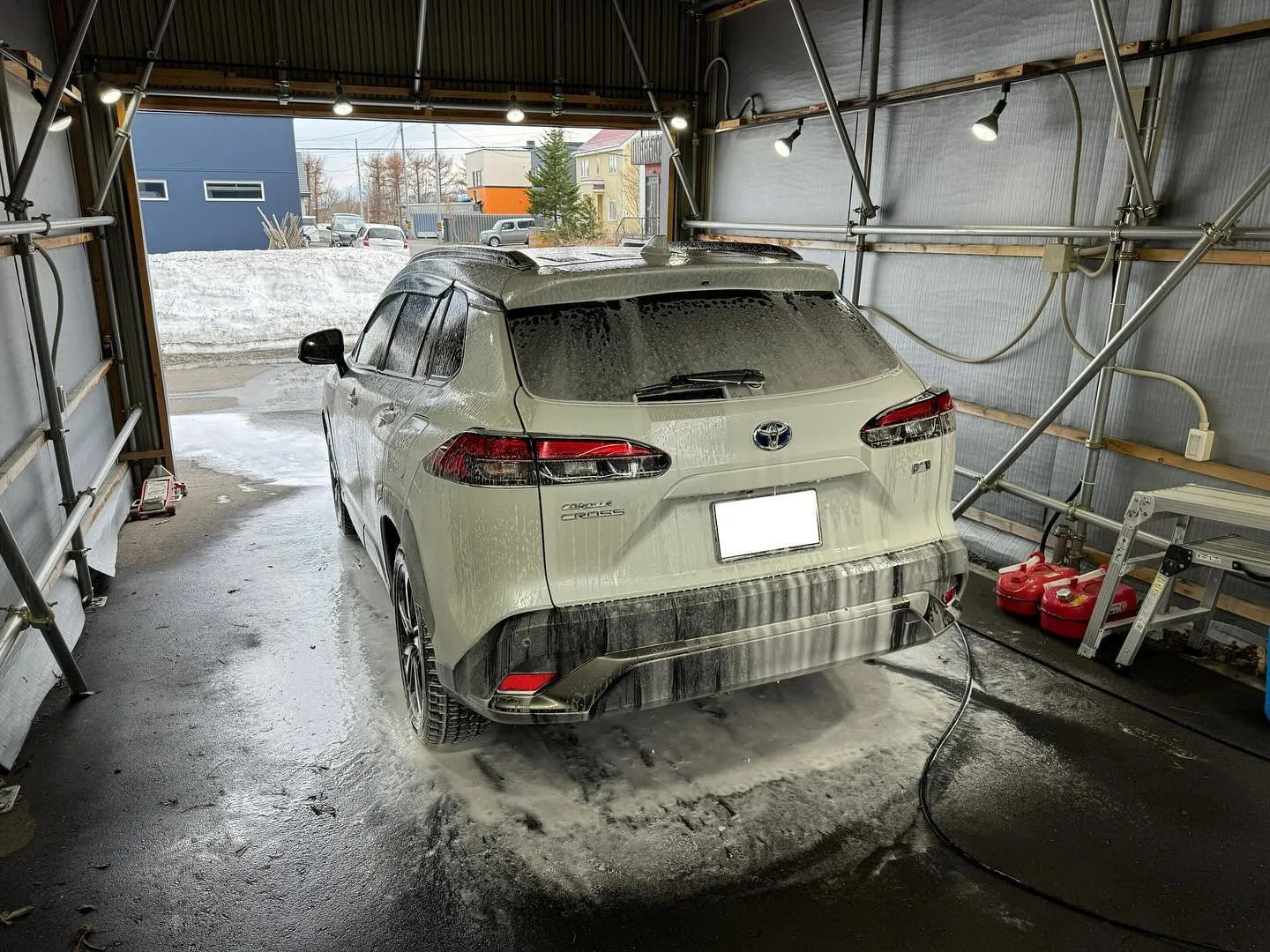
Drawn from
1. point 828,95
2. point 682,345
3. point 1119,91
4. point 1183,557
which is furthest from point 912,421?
point 828,95

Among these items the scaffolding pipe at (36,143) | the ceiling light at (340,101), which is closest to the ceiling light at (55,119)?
the scaffolding pipe at (36,143)

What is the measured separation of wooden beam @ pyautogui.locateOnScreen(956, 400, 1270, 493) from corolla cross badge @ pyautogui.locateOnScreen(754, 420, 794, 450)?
2503 mm

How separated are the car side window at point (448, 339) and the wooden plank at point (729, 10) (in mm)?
5133

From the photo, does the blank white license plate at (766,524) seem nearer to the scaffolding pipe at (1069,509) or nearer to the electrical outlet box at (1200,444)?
the scaffolding pipe at (1069,509)

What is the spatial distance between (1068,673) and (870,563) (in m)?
1.59

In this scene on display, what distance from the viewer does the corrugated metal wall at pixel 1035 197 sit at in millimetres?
3730

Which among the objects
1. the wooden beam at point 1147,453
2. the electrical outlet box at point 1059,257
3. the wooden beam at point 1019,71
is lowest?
the wooden beam at point 1147,453

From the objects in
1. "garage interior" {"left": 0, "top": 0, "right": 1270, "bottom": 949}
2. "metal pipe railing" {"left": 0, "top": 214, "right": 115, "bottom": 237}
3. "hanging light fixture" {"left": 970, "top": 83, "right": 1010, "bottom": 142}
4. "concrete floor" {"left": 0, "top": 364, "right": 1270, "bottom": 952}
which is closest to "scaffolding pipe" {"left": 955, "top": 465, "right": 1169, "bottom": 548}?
"garage interior" {"left": 0, "top": 0, "right": 1270, "bottom": 949}

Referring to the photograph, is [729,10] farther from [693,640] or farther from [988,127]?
[693,640]

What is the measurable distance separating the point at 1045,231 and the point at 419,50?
4782 mm

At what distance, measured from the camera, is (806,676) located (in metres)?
3.53

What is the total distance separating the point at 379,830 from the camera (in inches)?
104

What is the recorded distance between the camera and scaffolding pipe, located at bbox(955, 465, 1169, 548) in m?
3.95

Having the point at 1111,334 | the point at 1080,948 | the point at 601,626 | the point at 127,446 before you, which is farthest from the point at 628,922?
the point at 127,446
